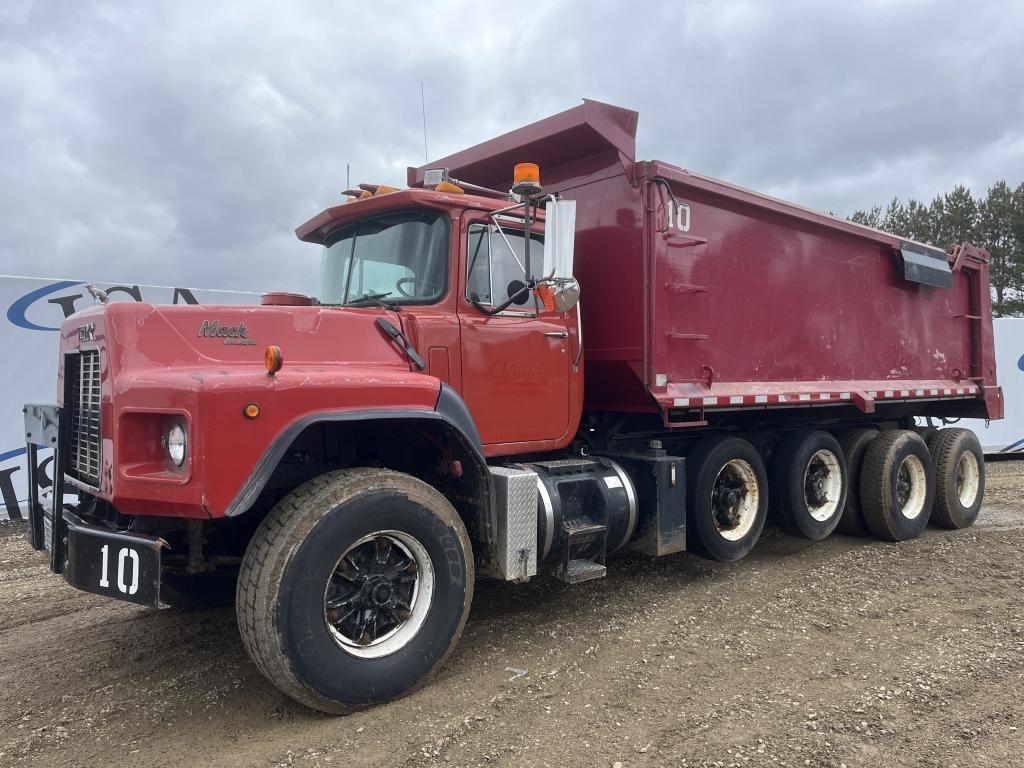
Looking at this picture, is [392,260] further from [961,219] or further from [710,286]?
[961,219]

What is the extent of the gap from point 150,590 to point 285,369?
1.10 meters

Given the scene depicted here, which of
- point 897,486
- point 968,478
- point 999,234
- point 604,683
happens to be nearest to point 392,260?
point 604,683

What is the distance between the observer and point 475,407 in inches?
168

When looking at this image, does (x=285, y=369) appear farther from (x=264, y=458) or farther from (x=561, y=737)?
(x=561, y=737)

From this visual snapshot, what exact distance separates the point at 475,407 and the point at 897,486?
482 cm

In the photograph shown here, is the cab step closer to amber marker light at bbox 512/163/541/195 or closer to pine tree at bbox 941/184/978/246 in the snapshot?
amber marker light at bbox 512/163/541/195

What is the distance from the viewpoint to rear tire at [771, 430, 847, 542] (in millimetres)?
6203

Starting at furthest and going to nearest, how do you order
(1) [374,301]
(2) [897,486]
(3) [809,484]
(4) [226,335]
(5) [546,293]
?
(2) [897,486]
(3) [809,484]
(1) [374,301]
(5) [546,293]
(4) [226,335]

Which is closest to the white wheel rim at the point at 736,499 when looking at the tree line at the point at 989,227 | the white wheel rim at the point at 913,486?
the white wheel rim at the point at 913,486

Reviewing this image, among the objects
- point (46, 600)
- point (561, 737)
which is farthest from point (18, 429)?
point (561, 737)

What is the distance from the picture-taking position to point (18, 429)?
8.11 m

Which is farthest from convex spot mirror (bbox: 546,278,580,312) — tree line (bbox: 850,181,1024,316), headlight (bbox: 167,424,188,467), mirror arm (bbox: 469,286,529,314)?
tree line (bbox: 850,181,1024,316)

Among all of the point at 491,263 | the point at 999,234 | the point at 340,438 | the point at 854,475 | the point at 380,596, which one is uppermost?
the point at 999,234

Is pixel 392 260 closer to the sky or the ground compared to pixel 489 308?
closer to the sky
